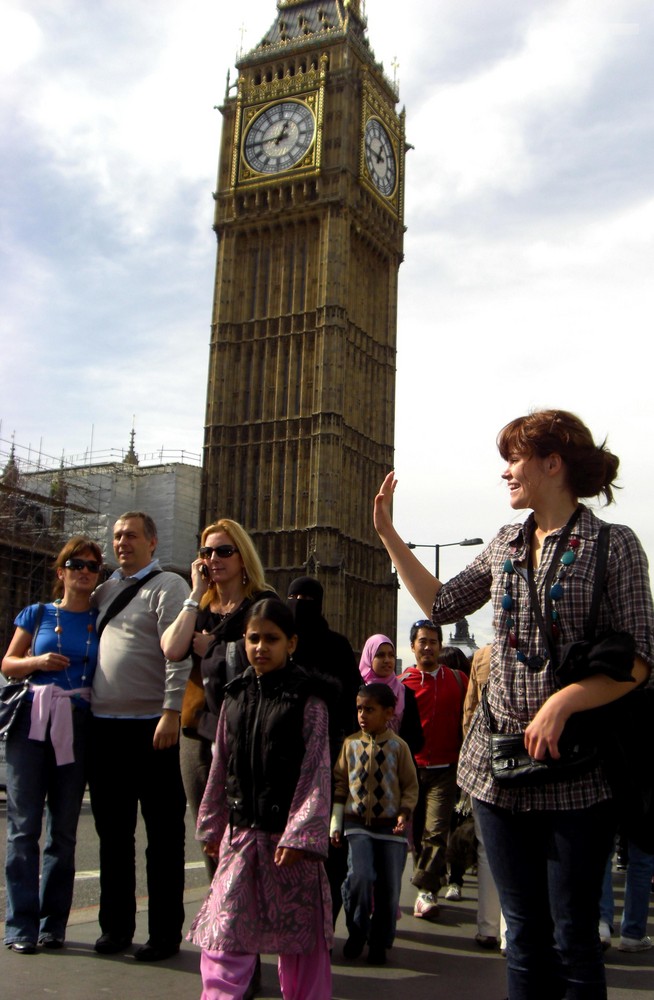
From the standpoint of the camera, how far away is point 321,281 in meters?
42.7

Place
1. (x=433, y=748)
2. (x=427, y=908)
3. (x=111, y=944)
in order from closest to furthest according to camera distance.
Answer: (x=111, y=944), (x=427, y=908), (x=433, y=748)

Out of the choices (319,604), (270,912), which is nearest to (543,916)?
(270,912)

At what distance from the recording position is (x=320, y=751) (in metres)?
3.48

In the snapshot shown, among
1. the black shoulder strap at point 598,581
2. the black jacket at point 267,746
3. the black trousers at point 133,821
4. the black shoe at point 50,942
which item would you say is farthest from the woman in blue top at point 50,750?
the black shoulder strap at point 598,581

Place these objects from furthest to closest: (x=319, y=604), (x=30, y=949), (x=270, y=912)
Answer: (x=319, y=604)
(x=30, y=949)
(x=270, y=912)

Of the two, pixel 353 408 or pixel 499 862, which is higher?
pixel 353 408

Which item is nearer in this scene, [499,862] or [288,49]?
[499,862]

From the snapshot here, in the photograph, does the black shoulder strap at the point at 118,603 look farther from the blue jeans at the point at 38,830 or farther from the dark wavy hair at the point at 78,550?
the blue jeans at the point at 38,830

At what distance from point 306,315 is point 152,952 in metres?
39.8

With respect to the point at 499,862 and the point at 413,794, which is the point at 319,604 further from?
the point at 499,862

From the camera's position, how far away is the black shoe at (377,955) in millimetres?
4848

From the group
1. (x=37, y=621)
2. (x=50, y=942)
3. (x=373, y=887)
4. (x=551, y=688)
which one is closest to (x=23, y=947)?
(x=50, y=942)

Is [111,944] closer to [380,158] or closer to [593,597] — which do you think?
[593,597]

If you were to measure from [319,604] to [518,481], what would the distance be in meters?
2.08
